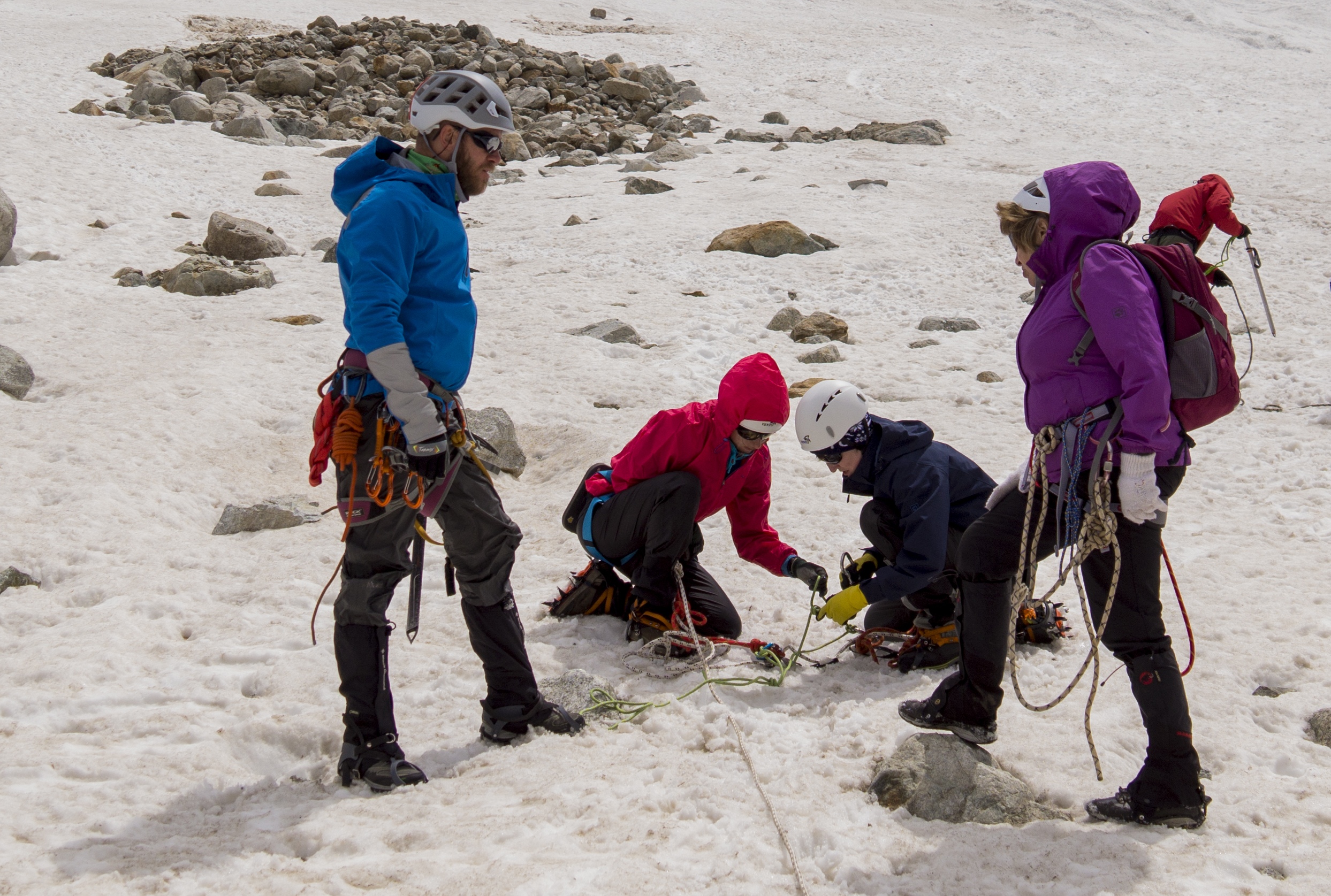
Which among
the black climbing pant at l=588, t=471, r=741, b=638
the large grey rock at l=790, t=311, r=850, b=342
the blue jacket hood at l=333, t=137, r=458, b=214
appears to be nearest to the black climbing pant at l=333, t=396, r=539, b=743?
the blue jacket hood at l=333, t=137, r=458, b=214

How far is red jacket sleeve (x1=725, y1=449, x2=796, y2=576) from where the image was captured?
4.77 m

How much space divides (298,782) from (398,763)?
0.35 metres

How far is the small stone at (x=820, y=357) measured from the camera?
29.5 ft

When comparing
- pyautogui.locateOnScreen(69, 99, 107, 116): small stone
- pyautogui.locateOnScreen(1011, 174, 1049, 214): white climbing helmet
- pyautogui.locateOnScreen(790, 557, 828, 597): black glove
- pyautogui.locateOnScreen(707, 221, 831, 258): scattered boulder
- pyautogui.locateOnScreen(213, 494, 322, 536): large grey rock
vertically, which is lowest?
pyautogui.locateOnScreen(213, 494, 322, 536): large grey rock

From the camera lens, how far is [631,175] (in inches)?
673

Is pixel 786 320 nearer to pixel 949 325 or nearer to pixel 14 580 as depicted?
pixel 949 325

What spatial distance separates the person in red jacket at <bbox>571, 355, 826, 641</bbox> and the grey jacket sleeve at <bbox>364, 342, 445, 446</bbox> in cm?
157

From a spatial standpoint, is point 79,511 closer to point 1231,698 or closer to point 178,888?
point 178,888

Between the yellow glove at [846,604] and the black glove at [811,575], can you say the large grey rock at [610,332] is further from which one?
the yellow glove at [846,604]

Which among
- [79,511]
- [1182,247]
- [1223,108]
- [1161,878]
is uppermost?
[1223,108]

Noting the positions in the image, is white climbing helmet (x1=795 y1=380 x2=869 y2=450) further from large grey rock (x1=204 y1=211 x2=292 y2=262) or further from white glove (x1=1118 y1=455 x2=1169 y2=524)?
large grey rock (x1=204 y1=211 x2=292 y2=262)

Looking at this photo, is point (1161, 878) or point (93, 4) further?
point (93, 4)

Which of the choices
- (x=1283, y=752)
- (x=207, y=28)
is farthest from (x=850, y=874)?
(x=207, y=28)

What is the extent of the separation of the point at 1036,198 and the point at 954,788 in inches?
72.9
